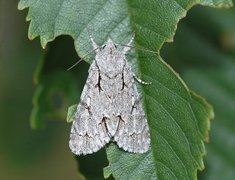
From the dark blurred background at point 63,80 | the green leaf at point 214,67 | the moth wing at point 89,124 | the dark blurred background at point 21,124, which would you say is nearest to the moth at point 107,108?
the moth wing at point 89,124

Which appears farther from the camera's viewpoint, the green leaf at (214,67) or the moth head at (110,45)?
the green leaf at (214,67)

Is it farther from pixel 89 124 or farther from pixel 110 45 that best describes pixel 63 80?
pixel 110 45

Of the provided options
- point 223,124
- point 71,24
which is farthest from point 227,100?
point 71,24

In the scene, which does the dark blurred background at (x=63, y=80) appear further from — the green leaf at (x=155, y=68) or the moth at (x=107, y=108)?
the green leaf at (x=155, y=68)

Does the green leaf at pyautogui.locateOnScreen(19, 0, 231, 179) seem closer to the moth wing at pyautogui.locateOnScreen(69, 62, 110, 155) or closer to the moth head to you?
the moth head

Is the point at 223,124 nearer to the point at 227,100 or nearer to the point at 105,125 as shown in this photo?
the point at 227,100

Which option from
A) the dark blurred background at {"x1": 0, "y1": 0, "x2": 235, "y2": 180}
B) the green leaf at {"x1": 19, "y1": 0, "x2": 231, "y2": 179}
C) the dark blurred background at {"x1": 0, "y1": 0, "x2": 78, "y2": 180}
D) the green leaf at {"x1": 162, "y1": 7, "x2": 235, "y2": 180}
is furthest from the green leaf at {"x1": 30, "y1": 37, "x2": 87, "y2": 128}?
the green leaf at {"x1": 162, "y1": 7, "x2": 235, "y2": 180}
